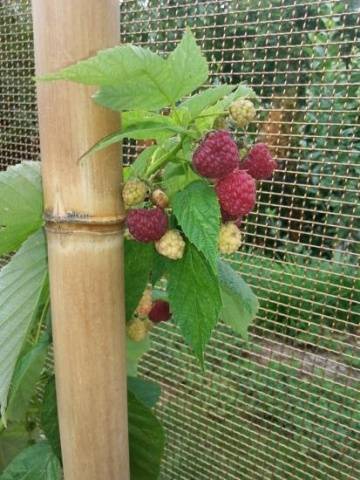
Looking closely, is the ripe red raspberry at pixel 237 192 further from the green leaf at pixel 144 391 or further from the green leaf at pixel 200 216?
the green leaf at pixel 144 391

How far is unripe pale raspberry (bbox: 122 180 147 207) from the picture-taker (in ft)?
0.77

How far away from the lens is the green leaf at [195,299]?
253 mm

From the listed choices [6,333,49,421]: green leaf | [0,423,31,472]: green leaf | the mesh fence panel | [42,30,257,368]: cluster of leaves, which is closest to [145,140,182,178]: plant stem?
[42,30,257,368]: cluster of leaves

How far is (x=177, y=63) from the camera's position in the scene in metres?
0.21

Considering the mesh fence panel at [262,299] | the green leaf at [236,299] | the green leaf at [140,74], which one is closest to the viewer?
the green leaf at [140,74]

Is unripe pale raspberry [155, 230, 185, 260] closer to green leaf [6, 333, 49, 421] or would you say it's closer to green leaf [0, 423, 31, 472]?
green leaf [6, 333, 49, 421]

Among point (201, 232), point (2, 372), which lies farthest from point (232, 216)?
point (2, 372)

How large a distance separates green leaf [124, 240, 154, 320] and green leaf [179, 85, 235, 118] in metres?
0.07

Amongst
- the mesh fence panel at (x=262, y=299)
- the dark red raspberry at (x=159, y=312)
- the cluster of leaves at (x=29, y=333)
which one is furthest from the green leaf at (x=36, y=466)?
the mesh fence panel at (x=262, y=299)

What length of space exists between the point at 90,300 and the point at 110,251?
23 mm

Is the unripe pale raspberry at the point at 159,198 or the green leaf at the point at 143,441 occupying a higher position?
the unripe pale raspberry at the point at 159,198

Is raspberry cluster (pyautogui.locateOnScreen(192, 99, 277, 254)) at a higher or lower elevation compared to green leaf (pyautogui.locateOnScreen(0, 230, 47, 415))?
higher

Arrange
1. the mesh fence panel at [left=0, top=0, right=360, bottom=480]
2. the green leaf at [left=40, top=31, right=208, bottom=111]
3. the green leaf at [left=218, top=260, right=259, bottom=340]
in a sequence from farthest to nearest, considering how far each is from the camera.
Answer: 1. the mesh fence panel at [left=0, top=0, right=360, bottom=480]
2. the green leaf at [left=218, top=260, right=259, bottom=340]
3. the green leaf at [left=40, top=31, right=208, bottom=111]

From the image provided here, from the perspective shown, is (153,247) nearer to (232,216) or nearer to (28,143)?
(232,216)
